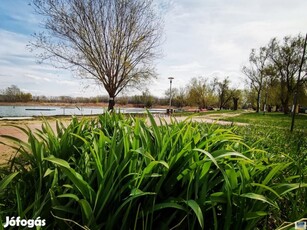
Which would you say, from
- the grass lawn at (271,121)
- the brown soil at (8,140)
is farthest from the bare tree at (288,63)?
the brown soil at (8,140)

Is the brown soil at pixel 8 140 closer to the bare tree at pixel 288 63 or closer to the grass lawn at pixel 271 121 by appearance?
the grass lawn at pixel 271 121

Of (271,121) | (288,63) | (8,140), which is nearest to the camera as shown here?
(8,140)

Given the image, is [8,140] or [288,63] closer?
[8,140]

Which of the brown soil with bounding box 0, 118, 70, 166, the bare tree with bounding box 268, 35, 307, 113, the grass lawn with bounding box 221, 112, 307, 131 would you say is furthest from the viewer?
the bare tree with bounding box 268, 35, 307, 113

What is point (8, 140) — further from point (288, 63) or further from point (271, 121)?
point (288, 63)

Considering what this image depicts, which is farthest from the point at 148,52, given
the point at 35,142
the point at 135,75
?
the point at 35,142

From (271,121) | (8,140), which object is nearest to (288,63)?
(271,121)

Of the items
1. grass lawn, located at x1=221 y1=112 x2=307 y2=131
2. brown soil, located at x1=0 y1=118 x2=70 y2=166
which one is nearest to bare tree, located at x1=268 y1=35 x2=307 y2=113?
grass lawn, located at x1=221 y1=112 x2=307 y2=131

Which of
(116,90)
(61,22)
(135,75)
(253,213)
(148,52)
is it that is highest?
(61,22)

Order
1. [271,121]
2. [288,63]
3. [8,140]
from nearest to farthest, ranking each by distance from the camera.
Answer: [8,140] → [271,121] → [288,63]

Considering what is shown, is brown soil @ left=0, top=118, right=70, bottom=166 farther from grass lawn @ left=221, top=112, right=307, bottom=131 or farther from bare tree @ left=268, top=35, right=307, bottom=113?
bare tree @ left=268, top=35, right=307, bottom=113

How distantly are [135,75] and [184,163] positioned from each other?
20.8m

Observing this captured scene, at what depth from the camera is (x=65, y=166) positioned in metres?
1.08

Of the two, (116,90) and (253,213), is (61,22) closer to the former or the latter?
(116,90)
